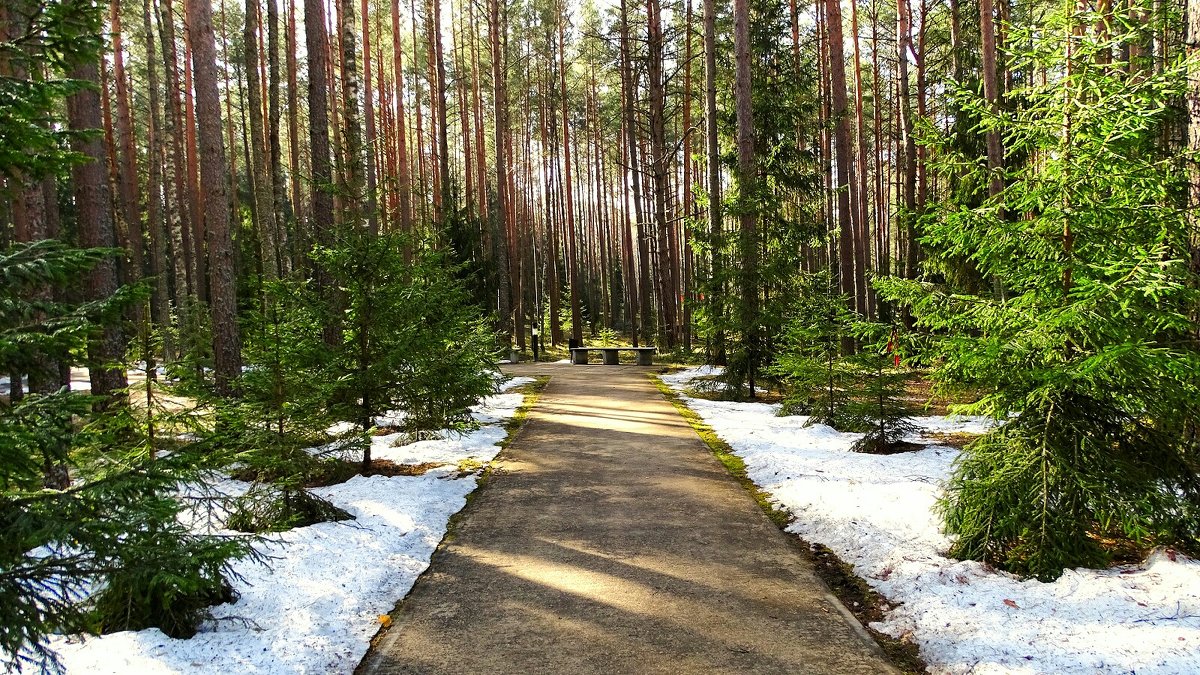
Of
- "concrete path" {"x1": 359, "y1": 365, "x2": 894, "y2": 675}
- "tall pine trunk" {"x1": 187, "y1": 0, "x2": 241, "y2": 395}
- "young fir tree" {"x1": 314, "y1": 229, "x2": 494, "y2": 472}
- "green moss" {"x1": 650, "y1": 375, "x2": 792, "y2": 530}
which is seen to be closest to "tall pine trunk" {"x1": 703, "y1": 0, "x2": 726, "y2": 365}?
"green moss" {"x1": 650, "y1": 375, "x2": 792, "y2": 530}

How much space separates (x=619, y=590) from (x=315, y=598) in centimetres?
196

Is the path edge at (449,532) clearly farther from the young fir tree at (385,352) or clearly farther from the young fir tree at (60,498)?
the young fir tree at (60,498)

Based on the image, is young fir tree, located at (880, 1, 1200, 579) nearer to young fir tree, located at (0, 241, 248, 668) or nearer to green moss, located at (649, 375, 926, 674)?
green moss, located at (649, 375, 926, 674)

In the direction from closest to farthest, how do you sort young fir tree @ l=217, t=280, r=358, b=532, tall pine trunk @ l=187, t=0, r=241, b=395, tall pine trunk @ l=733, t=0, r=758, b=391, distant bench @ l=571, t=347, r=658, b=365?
young fir tree @ l=217, t=280, r=358, b=532 < tall pine trunk @ l=187, t=0, r=241, b=395 < tall pine trunk @ l=733, t=0, r=758, b=391 < distant bench @ l=571, t=347, r=658, b=365

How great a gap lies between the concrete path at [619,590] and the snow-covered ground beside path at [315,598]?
23 centimetres

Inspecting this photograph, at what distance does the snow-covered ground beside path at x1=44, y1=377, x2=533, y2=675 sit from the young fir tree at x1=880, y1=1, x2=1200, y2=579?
4.02m

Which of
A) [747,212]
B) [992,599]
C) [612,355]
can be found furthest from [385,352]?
[612,355]

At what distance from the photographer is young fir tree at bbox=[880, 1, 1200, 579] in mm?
4023

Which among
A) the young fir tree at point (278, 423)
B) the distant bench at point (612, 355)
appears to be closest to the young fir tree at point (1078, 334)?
the young fir tree at point (278, 423)

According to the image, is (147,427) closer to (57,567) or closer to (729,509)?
(57,567)

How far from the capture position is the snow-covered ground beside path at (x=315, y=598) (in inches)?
132

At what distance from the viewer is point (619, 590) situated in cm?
443

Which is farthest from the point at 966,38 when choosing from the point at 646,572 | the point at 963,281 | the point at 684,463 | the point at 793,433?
the point at 646,572

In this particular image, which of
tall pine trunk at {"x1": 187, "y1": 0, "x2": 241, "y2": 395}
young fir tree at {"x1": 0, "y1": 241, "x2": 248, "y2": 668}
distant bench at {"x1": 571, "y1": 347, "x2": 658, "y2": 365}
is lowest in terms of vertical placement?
distant bench at {"x1": 571, "y1": 347, "x2": 658, "y2": 365}
